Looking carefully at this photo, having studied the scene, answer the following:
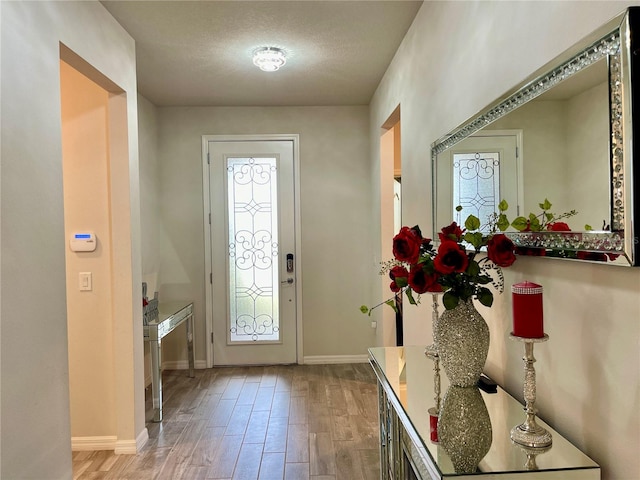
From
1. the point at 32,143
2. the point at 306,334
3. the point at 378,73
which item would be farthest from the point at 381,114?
the point at 32,143

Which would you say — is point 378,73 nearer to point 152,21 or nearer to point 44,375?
point 152,21

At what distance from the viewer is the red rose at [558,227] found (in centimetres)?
116

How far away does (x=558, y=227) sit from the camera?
1193mm

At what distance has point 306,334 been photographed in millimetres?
4551

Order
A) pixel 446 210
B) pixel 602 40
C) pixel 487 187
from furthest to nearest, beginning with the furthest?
pixel 446 210 < pixel 487 187 < pixel 602 40

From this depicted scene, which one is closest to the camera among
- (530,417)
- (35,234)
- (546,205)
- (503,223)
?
(530,417)

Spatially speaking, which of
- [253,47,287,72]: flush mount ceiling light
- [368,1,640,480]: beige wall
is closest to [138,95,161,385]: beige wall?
[253,47,287,72]: flush mount ceiling light

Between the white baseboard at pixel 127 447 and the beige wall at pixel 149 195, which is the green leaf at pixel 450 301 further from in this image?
the beige wall at pixel 149 195

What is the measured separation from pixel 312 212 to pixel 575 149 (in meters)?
3.48

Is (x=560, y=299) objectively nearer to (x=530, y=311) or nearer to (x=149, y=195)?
(x=530, y=311)

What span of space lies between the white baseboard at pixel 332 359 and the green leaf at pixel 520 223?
3.38 metres

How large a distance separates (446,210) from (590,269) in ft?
3.32

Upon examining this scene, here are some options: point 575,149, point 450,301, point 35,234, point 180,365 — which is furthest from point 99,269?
point 575,149

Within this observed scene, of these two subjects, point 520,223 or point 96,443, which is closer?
point 520,223
